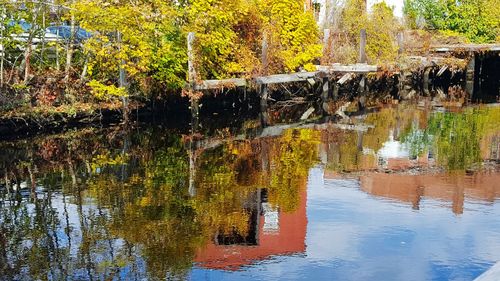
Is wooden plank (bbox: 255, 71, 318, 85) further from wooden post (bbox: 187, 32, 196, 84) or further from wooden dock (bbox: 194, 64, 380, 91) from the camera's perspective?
wooden post (bbox: 187, 32, 196, 84)

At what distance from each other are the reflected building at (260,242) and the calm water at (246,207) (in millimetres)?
31

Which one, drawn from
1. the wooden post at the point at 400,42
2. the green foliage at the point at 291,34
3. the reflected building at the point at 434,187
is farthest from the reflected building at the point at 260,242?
the wooden post at the point at 400,42

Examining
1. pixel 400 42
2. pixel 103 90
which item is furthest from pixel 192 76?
pixel 400 42

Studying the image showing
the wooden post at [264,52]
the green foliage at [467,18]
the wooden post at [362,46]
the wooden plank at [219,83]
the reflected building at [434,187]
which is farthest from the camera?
the green foliage at [467,18]

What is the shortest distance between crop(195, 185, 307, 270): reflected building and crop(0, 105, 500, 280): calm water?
3cm

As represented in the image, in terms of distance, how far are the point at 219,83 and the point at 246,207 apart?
11618 millimetres

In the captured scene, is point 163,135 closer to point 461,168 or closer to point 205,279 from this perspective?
point 461,168

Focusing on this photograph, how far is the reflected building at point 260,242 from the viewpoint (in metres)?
9.77

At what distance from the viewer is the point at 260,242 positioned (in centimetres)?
1073

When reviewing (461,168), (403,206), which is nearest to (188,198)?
(403,206)

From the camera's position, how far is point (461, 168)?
637 inches

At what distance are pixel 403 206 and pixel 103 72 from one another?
41.5ft

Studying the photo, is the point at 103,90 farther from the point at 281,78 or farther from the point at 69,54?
the point at 281,78

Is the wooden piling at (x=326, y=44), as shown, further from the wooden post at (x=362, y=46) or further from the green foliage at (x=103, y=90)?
the green foliage at (x=103, y=90)
